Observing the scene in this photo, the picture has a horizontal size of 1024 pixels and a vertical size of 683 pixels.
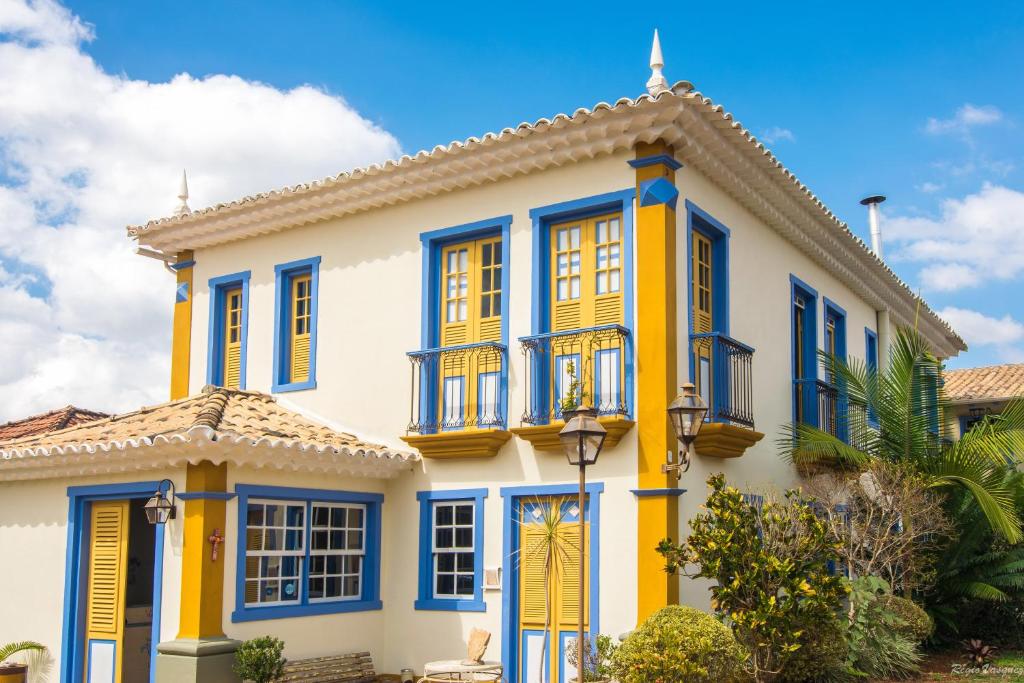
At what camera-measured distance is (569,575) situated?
12.3m

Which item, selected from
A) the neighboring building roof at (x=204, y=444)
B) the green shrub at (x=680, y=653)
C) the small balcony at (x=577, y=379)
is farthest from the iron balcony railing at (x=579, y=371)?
the green shrub at (x=680, y=653)

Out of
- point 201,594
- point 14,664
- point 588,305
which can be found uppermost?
point 588,305

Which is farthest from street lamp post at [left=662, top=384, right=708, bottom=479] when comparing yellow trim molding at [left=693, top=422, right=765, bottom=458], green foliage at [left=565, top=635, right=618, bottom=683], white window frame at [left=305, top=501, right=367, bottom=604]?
white window frame at [left=305, top=501, right=367, bottom=604]

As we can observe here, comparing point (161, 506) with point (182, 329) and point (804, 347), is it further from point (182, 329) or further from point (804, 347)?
point (804, 347)

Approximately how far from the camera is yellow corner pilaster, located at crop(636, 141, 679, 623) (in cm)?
1147

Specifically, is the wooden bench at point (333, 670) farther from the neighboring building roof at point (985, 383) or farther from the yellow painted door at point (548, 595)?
the neighboring building roof at point (985, 383)

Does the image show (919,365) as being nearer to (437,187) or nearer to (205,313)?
(437,187)

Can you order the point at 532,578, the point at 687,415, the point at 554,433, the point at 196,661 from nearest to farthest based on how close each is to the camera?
the point at 687,415 → the point at 196,661 → the point at 554,433 → the point at 532,578

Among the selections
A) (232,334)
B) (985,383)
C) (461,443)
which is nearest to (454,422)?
(461,443)

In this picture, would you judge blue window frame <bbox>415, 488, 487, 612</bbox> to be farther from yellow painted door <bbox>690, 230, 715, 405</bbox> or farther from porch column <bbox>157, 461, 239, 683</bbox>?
yellow painted door <bbox>690, 230, 715, 405</bbox>

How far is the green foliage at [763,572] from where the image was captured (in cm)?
1003

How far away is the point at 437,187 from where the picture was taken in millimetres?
13797

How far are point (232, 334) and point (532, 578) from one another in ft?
20.9

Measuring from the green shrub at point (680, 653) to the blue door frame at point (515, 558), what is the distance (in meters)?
1.73
